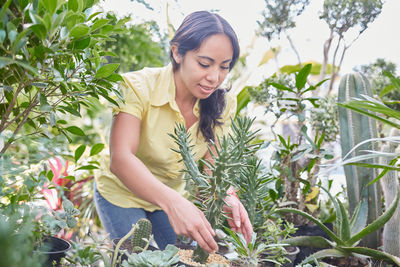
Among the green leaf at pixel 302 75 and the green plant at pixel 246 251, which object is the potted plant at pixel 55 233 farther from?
the green leaf at pixel 302 75

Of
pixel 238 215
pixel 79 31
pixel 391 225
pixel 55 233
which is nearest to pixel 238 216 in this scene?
pixel 238 215

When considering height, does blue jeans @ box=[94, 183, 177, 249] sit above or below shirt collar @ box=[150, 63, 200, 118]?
below

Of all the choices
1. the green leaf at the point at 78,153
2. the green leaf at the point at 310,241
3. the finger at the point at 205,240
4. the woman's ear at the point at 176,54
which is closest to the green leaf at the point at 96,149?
the green leaf at the point at 78,153

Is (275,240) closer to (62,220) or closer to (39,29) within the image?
(62,220)

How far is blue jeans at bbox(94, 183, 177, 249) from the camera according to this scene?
39.8 inches

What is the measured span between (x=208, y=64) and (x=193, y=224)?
0.43 meters

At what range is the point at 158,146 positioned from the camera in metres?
1.00

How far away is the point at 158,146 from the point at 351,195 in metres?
0.66

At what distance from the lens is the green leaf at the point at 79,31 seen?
0.43 m

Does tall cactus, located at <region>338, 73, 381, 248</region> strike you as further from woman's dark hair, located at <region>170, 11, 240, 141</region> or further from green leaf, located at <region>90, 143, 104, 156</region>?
green leaf, located at <region>90, 143, 104, 156</region>

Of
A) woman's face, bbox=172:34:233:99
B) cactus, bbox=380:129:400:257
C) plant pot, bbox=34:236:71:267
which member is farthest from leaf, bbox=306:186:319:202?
plant pot, bbox=34:236:71:267

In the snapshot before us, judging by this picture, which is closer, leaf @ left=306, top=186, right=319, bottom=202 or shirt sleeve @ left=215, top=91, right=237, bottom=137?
shirt sleeve @ left=215, top=91, right=237, bottom=137

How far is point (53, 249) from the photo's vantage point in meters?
0.55

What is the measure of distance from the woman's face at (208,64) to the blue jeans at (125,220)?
40 centimetres
